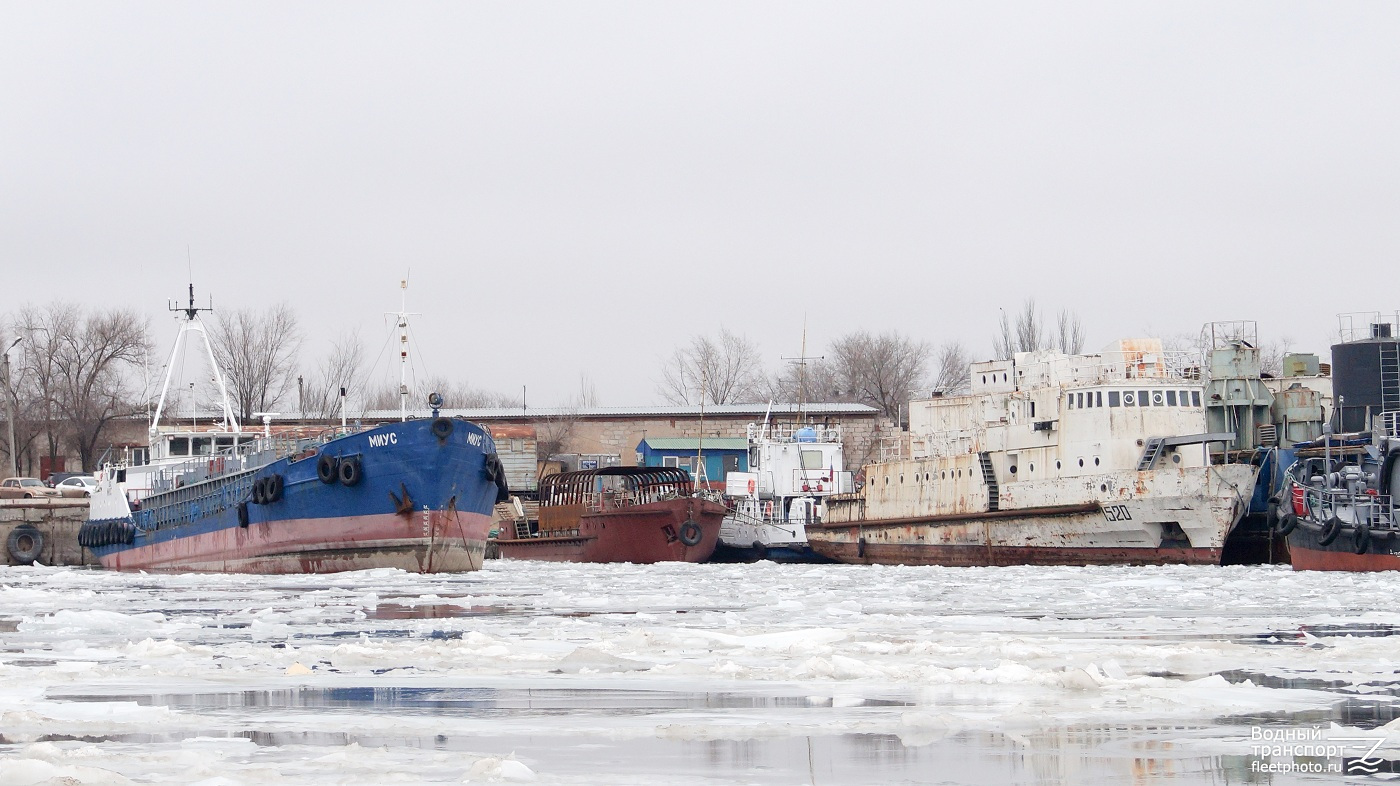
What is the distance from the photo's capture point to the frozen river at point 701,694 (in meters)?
7.06

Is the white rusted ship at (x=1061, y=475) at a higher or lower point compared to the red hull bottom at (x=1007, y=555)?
higher

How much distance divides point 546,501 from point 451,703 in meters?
41.6

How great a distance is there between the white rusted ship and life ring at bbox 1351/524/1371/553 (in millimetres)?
5227

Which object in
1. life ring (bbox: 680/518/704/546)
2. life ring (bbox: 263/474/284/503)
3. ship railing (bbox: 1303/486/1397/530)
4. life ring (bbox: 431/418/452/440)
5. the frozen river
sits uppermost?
life ring (bbox: 431/418/452/440)

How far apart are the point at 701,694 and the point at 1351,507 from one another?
2451cm

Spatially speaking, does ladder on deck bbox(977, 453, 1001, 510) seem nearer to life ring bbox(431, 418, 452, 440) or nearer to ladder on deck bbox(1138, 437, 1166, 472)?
ladder on deck bbox(1138, 437, 1166, 472)

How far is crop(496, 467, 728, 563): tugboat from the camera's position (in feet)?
140

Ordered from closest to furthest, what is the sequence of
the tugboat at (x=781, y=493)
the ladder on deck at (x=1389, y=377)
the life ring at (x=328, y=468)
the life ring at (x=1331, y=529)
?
the life ring at (x=1331, y=529) < the life ring at (x=328, y=468) < the ladder on deck at (x=1389, y=377) < the tugboat at (x=781, y=493)

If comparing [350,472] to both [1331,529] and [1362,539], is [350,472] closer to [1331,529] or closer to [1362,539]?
[1331,529]

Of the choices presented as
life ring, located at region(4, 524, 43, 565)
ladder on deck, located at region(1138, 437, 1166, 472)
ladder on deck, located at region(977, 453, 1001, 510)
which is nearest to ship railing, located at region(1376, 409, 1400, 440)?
ladder on deck, located at region(1138, 437, 1166, 472)

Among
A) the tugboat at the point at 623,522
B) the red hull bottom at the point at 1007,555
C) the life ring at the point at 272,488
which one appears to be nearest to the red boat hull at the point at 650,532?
the tugboat at the point at 623,522

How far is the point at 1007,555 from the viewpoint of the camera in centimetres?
3825

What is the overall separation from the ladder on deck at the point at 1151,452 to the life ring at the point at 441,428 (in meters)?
17.8

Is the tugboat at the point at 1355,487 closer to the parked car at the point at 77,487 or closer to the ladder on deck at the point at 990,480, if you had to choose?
the ladder on deck at the point at 990,480
